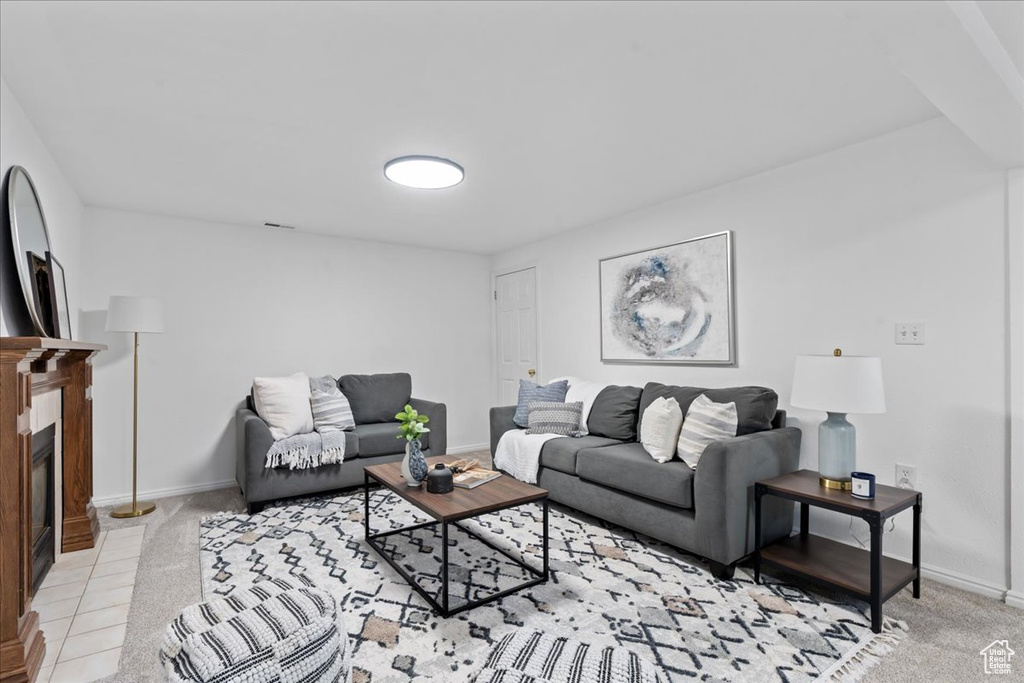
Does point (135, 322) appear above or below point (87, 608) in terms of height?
above

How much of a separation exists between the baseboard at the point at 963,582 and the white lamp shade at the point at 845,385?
3.02 feet

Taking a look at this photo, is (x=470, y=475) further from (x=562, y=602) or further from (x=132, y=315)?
(x=132, y=315)

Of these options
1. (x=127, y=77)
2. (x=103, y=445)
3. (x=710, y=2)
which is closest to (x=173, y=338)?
(x=103, y=445)

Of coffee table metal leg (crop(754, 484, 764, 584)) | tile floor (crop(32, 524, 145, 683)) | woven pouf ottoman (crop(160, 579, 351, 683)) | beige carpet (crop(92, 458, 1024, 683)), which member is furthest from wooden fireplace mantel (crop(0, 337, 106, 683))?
coffee table metal leg (crop(754, 484, 764, 584))

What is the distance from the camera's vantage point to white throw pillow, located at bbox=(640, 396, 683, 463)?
2945mm

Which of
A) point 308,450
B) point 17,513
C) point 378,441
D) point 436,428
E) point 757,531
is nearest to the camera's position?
point 17,513

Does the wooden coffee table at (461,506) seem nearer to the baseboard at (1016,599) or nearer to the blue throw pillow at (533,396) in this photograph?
the blue throw pillow at (533,396)

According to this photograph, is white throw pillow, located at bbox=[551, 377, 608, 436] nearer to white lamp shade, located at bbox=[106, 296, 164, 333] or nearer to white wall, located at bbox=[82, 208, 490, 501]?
white wall, located at bbox=[82, 208, 490, 501]

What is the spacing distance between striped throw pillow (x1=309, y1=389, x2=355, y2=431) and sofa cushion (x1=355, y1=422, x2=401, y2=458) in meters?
0.14

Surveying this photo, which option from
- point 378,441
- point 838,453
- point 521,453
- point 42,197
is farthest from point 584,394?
point 42,197

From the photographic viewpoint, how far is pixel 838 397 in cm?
231

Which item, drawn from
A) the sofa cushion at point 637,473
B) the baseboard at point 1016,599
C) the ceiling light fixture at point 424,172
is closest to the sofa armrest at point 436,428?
the sofa cushion at point 637,473

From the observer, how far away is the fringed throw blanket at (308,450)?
3.57 metres

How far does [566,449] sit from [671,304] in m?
1.37
